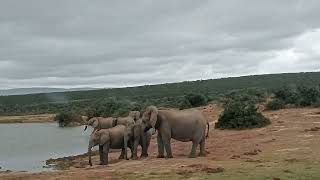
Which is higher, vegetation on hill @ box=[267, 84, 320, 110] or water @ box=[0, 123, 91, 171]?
vegetation on hill @ box=[267, 84, 320, 110]

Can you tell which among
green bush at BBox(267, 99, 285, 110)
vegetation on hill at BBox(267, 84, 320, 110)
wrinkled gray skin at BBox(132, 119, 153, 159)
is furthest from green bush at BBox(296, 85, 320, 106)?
wrinkled gray skin at BBox(132, 119, 153, 159)

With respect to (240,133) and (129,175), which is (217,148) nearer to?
(240,133)

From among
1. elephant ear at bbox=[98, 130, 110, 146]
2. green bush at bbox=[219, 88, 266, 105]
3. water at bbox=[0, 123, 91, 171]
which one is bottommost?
water at bbox=[0, 123, 91, 171]

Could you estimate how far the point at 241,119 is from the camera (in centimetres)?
3488

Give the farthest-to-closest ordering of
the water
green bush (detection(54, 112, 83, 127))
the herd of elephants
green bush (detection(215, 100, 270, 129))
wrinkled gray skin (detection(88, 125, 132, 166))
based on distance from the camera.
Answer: green bush (detection(54, 112, 83, 127)) → green bush (detection(215, 100, 270, 129)) → the water → wrinkled gray skin (detection(88, 125, 132, 166)) → the herd of elephants

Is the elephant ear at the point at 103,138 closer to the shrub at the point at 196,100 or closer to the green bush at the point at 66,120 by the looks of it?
the shrub at the point at 196,100

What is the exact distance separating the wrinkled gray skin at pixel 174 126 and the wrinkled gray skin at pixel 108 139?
1215mm

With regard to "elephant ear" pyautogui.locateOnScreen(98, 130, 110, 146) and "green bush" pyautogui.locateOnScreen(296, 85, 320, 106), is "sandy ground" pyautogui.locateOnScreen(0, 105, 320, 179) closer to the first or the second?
"elephant ear" pyautogui.locateOnScreen(98, 130, 110, 146)

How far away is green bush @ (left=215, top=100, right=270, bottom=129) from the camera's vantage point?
34.6 m

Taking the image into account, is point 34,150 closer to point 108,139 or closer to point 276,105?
point 108,139

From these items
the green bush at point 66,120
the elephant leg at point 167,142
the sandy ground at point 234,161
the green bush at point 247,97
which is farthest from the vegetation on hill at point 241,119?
the green bush at point 66,120

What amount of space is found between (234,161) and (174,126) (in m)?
3.50

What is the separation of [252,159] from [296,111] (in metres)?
20.5

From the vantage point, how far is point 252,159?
2091cm
